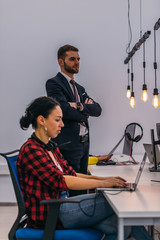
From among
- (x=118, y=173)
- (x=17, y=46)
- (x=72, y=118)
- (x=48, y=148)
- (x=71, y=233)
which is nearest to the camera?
(x=71, y=233)

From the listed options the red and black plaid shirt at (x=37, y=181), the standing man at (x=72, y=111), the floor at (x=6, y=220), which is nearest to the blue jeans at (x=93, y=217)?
the red and black plaid shirt at (x=37, y=181)

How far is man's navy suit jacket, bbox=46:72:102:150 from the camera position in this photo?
2781 millimetres

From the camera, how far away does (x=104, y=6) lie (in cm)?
454

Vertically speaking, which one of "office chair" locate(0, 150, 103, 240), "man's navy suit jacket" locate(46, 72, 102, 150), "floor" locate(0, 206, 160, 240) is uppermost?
"man's navy suit jacket" locate(46, 72, 102, 150)

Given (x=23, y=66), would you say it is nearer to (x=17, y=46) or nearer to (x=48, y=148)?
(x=17, y=46)

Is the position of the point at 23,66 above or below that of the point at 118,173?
above

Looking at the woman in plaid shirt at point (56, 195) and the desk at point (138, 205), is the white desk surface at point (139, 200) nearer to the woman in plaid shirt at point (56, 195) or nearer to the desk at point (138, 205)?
the desk at point (138, 205)

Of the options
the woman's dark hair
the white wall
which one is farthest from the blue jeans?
the white wall

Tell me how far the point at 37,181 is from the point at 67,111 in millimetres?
1172

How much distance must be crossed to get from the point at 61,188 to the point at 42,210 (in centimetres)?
15

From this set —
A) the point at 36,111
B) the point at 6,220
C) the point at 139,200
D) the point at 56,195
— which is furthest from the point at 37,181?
the point at 6,220

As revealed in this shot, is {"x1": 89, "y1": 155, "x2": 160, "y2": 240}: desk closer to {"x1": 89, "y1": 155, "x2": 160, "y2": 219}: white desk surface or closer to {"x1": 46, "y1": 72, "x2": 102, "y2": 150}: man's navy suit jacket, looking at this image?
{"x1": 89, "y1": 155, "x2": 160, "y2": 219}: white desk surface

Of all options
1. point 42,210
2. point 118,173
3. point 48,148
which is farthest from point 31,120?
point 118,173

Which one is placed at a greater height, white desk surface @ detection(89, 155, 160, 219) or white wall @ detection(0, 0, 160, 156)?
white wall @ detection(0, 0, 160, 156)
